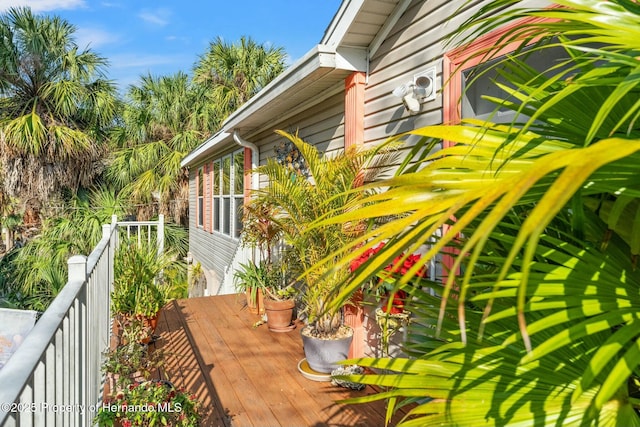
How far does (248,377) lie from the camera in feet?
11.2

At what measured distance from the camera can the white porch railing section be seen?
965 mm

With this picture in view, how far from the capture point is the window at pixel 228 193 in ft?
26.7

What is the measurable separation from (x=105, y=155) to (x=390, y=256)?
13117 mm

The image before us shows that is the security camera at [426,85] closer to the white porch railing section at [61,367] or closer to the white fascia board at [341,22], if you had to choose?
the white fascia board at [341,22]

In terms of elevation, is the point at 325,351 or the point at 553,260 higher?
the point at 553,260

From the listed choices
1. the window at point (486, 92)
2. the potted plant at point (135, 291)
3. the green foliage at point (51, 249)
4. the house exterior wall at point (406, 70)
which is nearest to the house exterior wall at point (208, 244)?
the green foliage at point (51, 249)

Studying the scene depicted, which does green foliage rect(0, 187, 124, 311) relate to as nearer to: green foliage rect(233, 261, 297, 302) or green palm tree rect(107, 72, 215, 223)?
green palm tree rect(107, 72, 215, 223)

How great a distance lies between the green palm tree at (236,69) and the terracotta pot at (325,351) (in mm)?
11531

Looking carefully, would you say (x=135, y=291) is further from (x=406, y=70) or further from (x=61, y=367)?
(x=406, y=70)

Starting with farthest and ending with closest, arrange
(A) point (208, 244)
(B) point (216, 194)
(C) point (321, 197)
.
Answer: (A) point (208, 244) → (B) point (216, 194) → (C) point (321, 197)

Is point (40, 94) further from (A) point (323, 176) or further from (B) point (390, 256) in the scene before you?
(B) point (390, 256)

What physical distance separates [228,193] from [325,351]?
20.2 ft

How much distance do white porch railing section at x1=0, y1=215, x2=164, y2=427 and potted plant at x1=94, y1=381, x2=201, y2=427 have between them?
119 millimetres

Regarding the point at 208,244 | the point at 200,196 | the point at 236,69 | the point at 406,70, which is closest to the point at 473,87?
the point at 406,70
